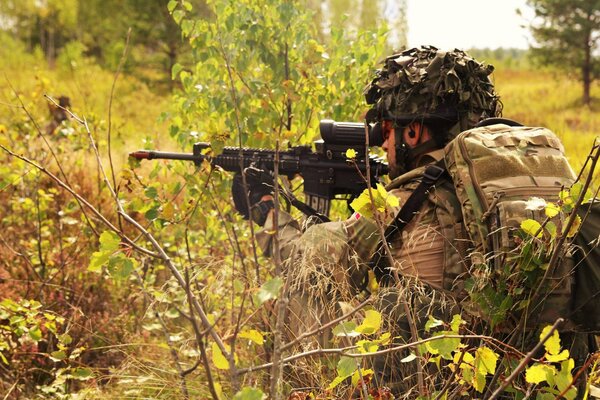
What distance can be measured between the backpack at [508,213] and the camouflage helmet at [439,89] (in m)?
0.36

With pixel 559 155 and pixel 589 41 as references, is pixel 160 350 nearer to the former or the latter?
pixel 559 155

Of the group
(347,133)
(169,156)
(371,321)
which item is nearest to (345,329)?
(371,321)

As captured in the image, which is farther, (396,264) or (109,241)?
(396,264)

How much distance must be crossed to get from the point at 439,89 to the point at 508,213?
803 mm

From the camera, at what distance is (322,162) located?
10.7ft

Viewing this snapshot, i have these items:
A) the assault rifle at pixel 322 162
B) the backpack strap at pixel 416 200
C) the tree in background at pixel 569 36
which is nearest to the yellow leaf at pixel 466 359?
the backpack strap at pixel 416 200

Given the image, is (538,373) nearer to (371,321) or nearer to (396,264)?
(371,321)

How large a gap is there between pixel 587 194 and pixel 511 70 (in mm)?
40127

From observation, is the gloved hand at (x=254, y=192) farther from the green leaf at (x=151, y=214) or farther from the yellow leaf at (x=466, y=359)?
the yellow leaf at (x=466, y=359)

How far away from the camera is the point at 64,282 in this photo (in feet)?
12.6

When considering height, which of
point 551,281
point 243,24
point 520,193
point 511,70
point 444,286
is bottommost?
point 511,70

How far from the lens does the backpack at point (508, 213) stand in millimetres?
1902

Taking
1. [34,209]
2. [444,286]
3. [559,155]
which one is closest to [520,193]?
[559,155]

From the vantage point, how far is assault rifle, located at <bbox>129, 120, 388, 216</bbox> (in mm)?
3154
